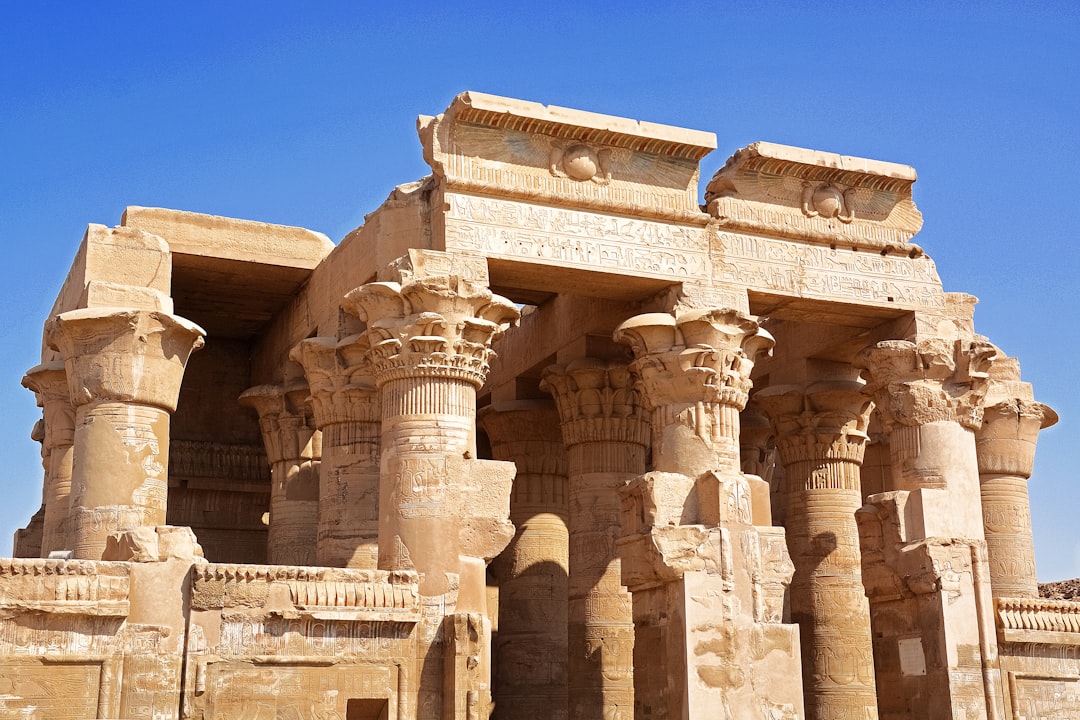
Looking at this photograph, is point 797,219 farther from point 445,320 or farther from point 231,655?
point 231,655

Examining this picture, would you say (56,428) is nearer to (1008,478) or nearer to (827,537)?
(827,537)

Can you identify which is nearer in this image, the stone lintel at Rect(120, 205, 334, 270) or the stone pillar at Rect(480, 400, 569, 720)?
the stone lintel at Rect(120, 205, 334, 270)

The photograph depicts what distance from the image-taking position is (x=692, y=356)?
53.7 feet

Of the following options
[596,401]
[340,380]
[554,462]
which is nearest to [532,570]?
[554,462]

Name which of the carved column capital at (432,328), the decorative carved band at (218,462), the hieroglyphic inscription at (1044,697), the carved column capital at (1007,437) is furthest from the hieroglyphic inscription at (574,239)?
the decorative carved band at (218,462)

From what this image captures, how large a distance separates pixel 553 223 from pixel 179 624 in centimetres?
629

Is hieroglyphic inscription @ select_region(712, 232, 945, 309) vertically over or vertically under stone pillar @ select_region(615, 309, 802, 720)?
over

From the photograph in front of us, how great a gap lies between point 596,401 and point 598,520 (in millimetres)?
1660

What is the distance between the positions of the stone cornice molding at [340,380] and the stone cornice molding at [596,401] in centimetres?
350

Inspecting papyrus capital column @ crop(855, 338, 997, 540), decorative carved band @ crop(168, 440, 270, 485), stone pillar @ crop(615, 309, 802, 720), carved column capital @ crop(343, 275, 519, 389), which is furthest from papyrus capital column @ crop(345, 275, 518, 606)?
decorative carved band @ crop(168, 440, 270, 485)

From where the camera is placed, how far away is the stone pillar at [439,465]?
46.9ft

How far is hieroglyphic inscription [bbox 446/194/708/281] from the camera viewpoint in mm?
15969

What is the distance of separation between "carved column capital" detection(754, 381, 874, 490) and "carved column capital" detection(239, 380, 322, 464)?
21.9ft

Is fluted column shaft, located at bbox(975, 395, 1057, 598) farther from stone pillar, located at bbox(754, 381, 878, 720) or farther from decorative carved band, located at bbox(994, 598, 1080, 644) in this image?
decorative carved band, located at bbox(994, 598, 1080, 644)
